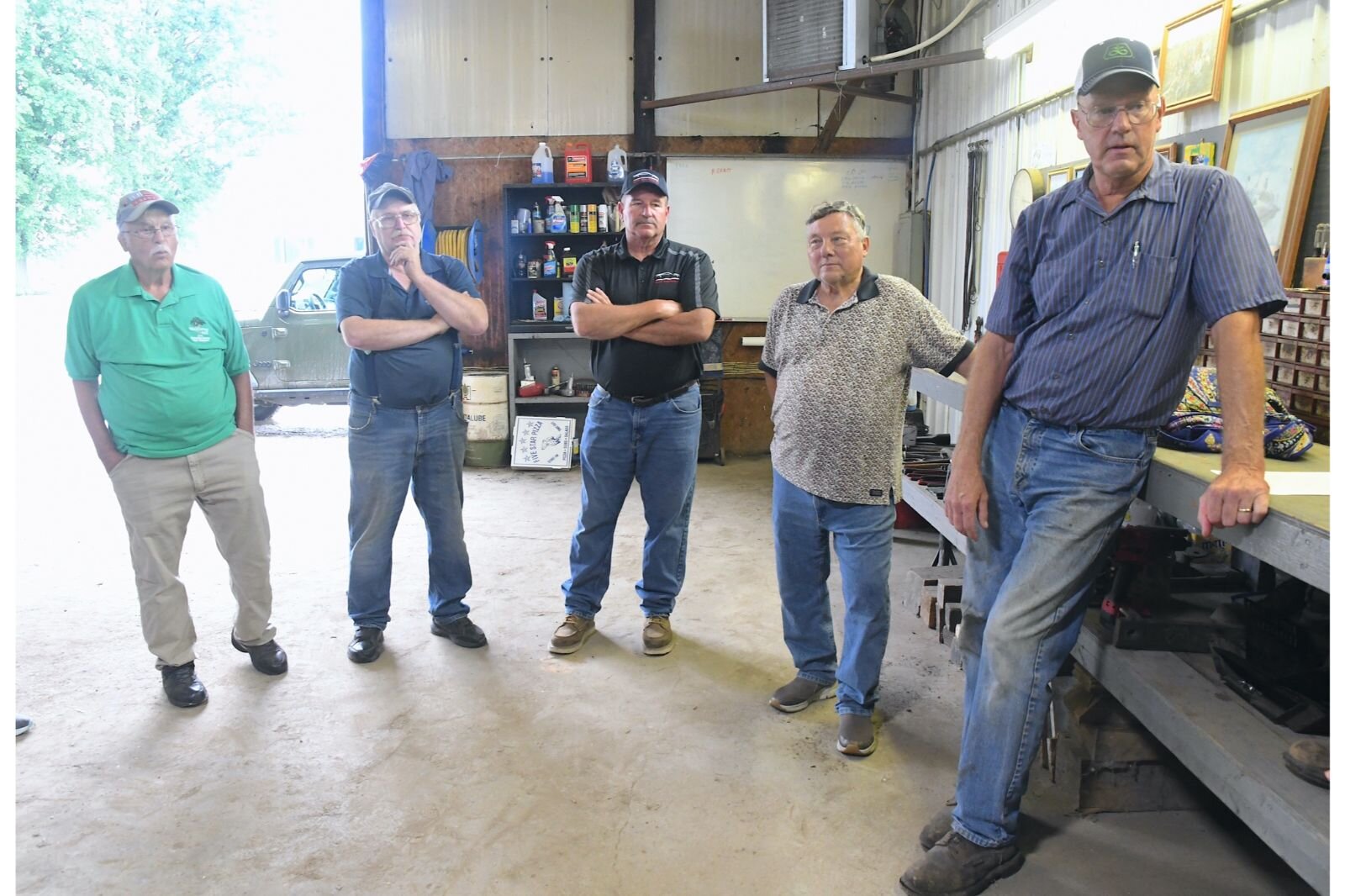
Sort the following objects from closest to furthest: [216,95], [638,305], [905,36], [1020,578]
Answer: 1. [1020,578]
2. [638,305]
3. [905,36]
4. [216,95]

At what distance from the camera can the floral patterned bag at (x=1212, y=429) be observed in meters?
2.18

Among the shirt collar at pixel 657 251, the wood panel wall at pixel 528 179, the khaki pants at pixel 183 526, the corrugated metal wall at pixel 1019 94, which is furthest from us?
the wood panel wall at pixel 528 179

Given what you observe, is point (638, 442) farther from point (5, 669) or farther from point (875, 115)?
point (875, 115)

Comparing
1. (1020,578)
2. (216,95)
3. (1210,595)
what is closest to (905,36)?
(1210,595)

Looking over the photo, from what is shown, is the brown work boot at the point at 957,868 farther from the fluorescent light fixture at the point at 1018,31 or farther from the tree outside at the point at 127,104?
the tree outside at the point at 127,104

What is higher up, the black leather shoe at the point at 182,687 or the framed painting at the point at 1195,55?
the framed painting at the point at 1195,55

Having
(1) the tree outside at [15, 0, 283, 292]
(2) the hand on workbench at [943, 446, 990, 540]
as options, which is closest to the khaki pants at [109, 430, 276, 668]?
(2) the hand on workbench at [943, 446, 990, 540]

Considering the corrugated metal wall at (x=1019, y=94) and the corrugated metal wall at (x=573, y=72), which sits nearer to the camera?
the corrugated metal wall at (x=1019, y=94)

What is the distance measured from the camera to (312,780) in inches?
109

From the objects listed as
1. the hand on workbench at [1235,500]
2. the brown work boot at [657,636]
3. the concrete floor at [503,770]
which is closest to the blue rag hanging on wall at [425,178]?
the concrete floor at [503,770]

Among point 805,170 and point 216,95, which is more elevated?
point 216,95

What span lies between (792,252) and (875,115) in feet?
4.32

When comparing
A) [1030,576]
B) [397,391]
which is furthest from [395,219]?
[1030,576]

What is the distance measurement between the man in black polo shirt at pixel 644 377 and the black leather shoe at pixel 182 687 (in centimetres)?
123
